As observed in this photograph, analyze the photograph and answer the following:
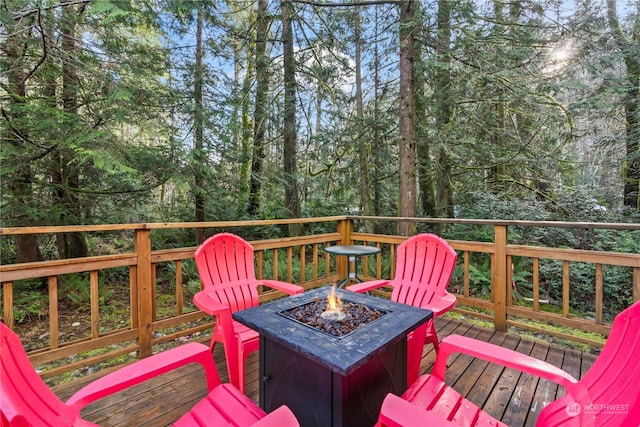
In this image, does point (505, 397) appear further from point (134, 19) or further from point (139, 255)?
point (134, 19)

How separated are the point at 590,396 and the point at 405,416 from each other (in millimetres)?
686

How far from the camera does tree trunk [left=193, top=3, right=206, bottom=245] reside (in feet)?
15.8

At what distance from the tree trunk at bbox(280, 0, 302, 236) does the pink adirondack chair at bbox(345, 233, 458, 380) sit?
12.8ft

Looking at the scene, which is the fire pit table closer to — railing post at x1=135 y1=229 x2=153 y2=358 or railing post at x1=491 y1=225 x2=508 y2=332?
railing post at x1=135 y1=229 x2=153 y2=358

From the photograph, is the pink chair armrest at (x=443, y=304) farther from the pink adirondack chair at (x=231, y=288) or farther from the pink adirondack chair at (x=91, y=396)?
the pink adirondack chair at (x=91, y=396)

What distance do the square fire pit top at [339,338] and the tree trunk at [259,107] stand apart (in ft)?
16.2

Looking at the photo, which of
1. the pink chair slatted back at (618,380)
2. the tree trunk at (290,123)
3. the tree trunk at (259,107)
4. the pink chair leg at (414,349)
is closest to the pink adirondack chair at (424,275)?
the pink chair leg at (414,349)

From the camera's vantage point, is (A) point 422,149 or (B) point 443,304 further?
(A) point 422,149

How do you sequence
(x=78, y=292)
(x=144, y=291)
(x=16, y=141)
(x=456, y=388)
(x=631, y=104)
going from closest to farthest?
(x=456, y=388) → (x=144, y=291) → (x=16, y=141) → (x=78, y=292) → (x=631, y=104)

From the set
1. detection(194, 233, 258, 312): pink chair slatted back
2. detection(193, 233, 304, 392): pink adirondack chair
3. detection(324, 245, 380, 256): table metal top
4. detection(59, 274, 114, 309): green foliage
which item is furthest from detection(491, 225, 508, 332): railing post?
detection(59, 274, 114, 309): green foliage

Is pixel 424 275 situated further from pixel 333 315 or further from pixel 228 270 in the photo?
pixel 228 270

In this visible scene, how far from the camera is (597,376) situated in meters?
1.10

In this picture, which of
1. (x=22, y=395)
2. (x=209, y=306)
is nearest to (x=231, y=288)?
(x=209, y=306)

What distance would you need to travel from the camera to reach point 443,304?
2.08 meters
